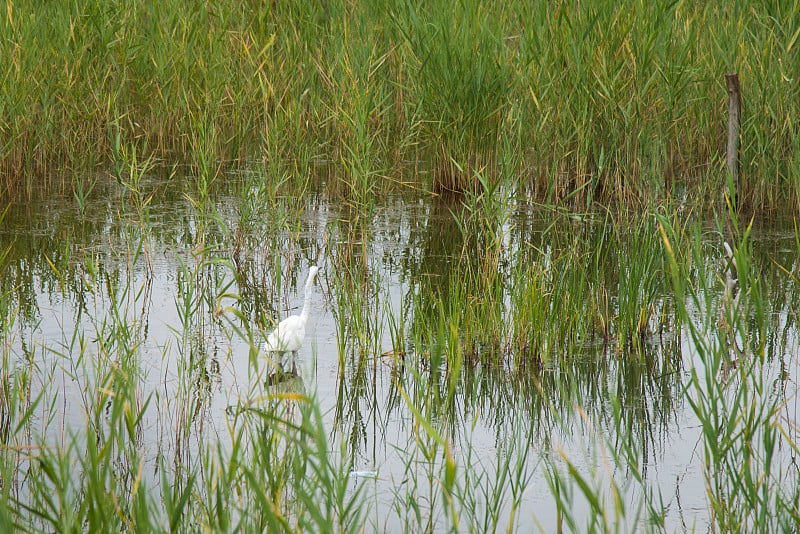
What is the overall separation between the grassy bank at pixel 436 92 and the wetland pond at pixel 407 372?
0.48m

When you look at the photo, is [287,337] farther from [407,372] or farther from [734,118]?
[734,118]

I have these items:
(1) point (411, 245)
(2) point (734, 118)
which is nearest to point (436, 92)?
(1) point (411, 245)

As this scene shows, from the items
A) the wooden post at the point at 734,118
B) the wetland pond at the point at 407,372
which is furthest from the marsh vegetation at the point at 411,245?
the wooden post at the point at 734,118

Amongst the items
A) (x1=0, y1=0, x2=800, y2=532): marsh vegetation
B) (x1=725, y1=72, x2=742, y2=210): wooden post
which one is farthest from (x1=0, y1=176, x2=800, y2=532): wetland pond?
(x1=725, y1=72, x2=742, y2=210): wooden post

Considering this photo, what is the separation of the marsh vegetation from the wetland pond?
0.02 meters

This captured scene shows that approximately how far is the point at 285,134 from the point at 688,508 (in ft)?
14.5

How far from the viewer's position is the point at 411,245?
5883 mm

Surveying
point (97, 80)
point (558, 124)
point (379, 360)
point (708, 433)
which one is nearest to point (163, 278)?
point (379, 360)

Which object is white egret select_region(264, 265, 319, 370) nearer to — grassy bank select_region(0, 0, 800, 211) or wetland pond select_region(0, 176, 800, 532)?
wetland pond select_region(0, 176, 800, 532)

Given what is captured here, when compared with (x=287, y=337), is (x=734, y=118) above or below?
above

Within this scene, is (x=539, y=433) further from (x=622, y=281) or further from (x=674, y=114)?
(x=674, y=114)

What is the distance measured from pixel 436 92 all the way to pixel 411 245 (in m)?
1.05

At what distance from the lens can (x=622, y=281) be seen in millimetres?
4207

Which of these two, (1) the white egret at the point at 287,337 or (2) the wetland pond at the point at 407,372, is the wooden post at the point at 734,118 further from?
(1) the white egret at the point at 287,337
